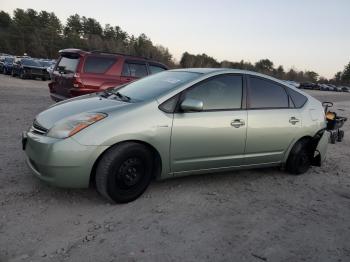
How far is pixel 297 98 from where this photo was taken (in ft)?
17.6

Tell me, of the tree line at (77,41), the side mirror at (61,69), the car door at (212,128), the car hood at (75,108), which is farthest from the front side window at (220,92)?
the tree line at (77,41)

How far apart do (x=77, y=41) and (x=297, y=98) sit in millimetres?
88557

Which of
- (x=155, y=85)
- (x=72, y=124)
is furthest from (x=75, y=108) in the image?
(x=155, y=85)

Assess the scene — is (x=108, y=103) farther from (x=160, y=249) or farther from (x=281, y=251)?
(x=281, y=251)

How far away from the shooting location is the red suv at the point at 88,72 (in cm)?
835

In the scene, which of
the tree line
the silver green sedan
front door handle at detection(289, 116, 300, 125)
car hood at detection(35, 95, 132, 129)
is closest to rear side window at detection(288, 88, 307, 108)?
the silver green sedan

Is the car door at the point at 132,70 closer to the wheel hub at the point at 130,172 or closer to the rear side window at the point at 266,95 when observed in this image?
the rear side window at the point at 266,95

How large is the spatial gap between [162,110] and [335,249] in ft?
7.44

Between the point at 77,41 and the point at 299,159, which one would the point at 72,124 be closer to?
the point at 299,159

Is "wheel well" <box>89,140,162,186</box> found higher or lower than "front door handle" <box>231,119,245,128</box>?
lower

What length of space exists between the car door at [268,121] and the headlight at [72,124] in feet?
→ 6.80

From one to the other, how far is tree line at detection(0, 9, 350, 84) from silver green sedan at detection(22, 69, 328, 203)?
205 ft

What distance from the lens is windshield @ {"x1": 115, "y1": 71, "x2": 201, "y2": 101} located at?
13.9 feet

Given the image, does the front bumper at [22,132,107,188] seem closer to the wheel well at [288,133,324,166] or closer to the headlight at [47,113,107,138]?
the headlight at [47,113,107,138]
